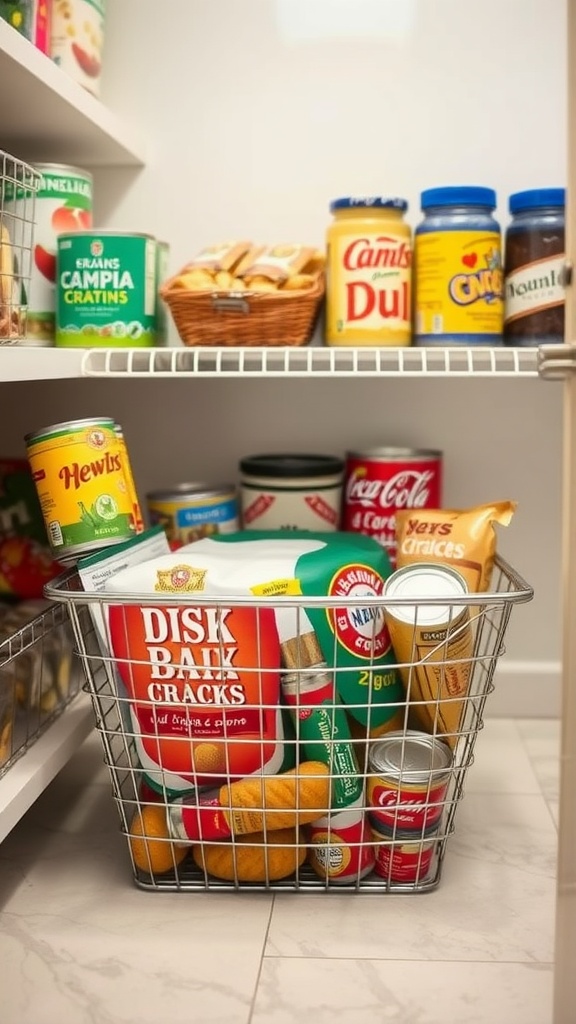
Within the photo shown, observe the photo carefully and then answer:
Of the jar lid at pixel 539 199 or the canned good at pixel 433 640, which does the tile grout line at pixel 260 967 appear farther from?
the jar lid at pixel 539 199

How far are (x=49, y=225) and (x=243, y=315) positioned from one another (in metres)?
0.25

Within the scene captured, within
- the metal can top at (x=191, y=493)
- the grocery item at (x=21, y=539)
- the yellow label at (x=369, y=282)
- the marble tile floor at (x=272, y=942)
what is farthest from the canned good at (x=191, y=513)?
the marble tile floor at (x=272, y=942)

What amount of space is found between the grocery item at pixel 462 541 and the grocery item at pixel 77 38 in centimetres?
68

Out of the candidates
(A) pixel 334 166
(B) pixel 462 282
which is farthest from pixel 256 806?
(A) pixel 334 166

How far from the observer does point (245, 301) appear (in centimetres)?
122

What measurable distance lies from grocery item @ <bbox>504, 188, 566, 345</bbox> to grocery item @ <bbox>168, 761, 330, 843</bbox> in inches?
22.5

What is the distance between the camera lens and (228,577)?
1.02 m

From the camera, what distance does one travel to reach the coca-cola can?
4.38 ft

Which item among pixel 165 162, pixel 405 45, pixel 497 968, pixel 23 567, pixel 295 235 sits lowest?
pixel 497 968

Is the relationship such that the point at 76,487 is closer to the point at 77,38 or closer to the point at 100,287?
the point at 100,287

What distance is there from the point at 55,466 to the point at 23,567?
0.28 meters

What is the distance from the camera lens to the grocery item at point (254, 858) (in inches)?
40.8

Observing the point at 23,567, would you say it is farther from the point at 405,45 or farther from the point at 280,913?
the point at 405,45

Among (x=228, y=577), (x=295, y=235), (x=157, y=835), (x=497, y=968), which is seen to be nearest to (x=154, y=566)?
(x=228, y=577)
